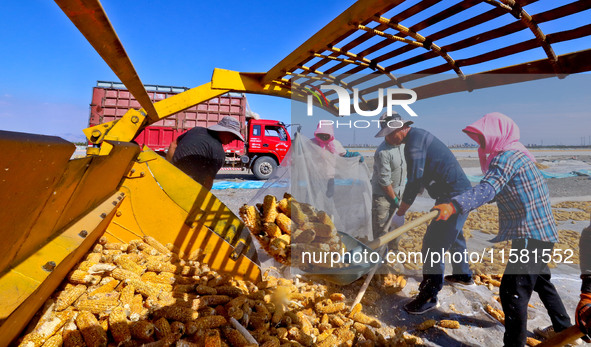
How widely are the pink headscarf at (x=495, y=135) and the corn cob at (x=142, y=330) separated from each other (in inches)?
116

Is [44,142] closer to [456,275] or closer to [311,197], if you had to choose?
[311,197]

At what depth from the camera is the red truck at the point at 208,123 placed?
33.6 ft

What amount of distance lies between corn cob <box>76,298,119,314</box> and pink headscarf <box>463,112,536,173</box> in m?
3.14

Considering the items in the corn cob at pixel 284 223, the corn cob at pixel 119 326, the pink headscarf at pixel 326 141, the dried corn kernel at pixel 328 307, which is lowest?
the dried corn kernel at pixel 328 307

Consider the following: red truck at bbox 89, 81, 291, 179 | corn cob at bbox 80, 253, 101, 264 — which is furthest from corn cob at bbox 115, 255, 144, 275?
red truck at bbox 89, 81, 291, 179

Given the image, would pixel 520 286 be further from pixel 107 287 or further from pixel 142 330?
pixel 107 287

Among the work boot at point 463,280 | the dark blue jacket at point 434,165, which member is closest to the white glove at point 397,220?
the dark blue jacket at point 434,165

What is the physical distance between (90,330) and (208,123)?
33.6 feet

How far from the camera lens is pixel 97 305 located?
164 centimetres

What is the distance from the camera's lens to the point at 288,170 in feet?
12.5

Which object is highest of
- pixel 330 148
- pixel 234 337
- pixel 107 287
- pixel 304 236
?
pixel 330 148

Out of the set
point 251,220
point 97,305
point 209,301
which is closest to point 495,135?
point 251,220

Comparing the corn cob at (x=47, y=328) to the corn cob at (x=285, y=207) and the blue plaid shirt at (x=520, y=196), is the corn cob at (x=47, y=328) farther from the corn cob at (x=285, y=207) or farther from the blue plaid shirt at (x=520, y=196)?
the blue plaid shirt at (x=520, y=196)

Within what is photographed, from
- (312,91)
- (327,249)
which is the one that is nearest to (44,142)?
(327,249)
